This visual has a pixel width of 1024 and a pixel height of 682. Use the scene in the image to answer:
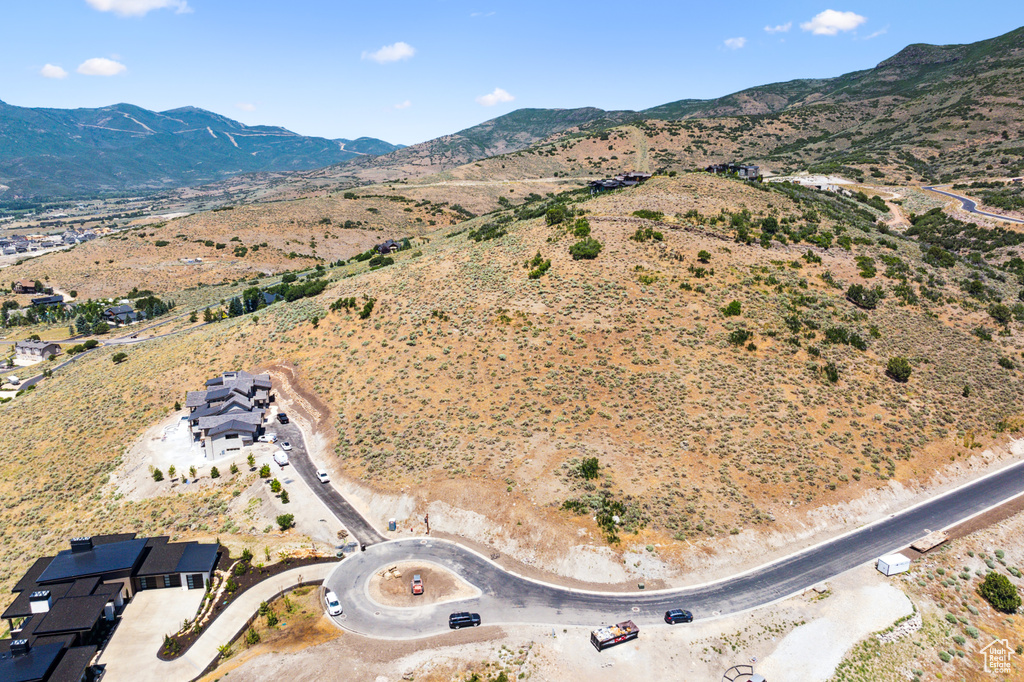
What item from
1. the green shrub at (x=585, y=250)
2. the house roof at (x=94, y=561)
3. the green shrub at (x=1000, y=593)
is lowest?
the green shrub at (x=1000, y=593)

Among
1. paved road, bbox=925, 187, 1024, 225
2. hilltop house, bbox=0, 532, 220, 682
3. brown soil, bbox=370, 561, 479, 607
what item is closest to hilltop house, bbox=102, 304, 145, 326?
hilltop house, bbox=0, 532, 220, 682

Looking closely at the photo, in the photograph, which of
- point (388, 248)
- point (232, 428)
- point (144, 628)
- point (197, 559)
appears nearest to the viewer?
point (144, 628)

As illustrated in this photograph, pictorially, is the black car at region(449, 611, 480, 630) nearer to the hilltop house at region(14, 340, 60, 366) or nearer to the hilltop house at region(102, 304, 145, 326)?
the hilltop house at region(14, 340, 60, 366)

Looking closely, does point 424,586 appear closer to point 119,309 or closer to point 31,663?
point 31,663

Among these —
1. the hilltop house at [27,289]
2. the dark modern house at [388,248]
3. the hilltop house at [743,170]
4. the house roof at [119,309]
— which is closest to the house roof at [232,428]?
the dark modern house at [388,248]

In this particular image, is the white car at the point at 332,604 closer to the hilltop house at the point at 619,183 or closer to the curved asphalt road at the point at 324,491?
the curved asphalt road at the point at 324,491

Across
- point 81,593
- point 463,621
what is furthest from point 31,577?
point 463,621

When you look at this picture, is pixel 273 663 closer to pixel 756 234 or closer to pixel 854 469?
pixel 854 469
